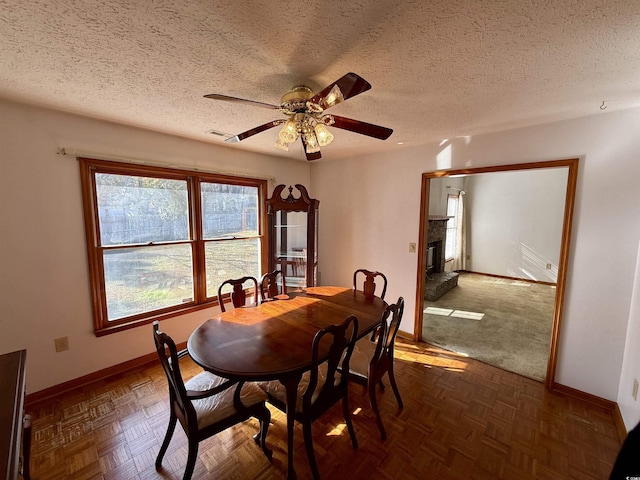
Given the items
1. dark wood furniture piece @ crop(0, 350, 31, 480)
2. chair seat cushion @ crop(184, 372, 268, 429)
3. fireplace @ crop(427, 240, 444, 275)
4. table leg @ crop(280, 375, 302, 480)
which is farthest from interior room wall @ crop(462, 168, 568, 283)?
dark wood furniture piece @ crop(0, 350, 31, 480)

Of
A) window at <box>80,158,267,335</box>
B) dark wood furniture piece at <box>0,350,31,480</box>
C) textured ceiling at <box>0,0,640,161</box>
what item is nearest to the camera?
dark wood furniture piece at <box>0,350,31,480</box>

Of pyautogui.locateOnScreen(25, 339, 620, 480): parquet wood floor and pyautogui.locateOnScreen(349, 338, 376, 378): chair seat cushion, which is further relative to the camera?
pyautogui.locateOnScreen(349, 338, 376, 378): chair seat cushion

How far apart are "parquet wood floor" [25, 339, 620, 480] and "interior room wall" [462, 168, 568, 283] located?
177 inches

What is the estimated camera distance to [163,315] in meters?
2.73

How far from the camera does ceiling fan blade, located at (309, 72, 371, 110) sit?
1065 millimetres

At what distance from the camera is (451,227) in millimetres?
6266

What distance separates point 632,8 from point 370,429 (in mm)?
2523

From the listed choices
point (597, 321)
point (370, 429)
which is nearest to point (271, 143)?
point (370, 429)

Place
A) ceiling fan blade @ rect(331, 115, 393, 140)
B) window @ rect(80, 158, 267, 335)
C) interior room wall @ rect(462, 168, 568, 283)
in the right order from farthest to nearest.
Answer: interior room wall @ rect(462, 168, 568, 283), window @ rect(80, 158, 267, 335), ceiling fan blade @ rect(331, 115, 393, 140)

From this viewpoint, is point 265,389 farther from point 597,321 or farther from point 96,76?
point 597,321

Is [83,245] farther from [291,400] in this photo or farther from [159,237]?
[291,400]

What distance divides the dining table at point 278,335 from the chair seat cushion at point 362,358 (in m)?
0.28

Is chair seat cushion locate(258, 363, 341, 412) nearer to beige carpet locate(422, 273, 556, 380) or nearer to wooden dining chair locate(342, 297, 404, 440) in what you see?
wooden dining chair locate(342, 297, 404, 440)

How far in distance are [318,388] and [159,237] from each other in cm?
219
